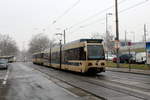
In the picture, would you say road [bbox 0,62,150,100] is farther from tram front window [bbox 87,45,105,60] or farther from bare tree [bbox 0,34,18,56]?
bare tree [bbox 0,34,18,56]

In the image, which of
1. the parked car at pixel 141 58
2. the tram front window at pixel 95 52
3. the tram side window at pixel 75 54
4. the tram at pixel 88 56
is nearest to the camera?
the tram at pixel 88 56

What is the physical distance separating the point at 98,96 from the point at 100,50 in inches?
473

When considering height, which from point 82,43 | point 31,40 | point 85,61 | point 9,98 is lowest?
point 9,98

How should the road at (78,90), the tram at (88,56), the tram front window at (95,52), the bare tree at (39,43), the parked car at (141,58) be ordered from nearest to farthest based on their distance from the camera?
the road at (78,90) → the tram at (88,56) → the tram front window at (95,52) → the parked car at (141,58) → the bare tree at (39,43)

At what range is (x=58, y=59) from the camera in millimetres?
33125

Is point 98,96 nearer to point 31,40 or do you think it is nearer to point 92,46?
point 92,46

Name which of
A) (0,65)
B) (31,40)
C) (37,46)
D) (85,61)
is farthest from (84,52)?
(31,40)

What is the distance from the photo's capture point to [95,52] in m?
22.7

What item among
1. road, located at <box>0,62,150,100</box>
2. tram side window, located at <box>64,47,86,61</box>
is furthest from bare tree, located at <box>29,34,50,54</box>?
road, located at <box>0,62,150,100</box>

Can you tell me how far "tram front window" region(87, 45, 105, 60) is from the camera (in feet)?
73.8

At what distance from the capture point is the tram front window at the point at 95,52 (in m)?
22.5

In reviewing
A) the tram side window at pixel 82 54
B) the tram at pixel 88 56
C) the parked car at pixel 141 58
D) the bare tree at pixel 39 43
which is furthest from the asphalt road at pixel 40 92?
the bare tree at pixel 39 43

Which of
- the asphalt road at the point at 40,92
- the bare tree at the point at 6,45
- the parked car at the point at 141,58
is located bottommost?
the asphalt road at the point at 40,92

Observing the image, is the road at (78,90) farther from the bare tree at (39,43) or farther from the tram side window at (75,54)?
the bare tree at (39,43)
